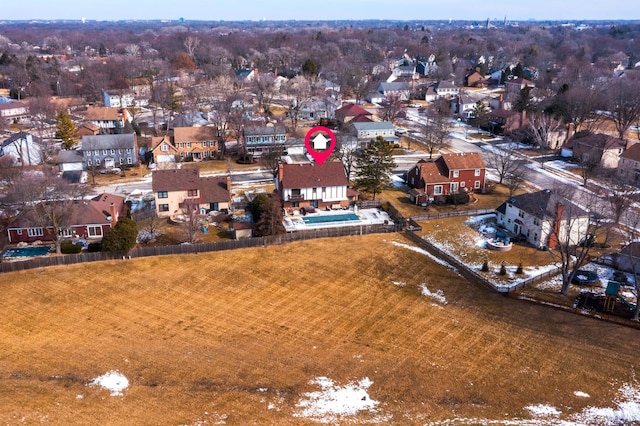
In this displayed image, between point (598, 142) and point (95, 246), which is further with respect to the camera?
point (598, 142)

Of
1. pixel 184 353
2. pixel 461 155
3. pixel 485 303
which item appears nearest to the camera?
pixel 184 353

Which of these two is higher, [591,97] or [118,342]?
[591,97]

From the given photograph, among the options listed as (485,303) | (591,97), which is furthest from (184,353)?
(591,97)

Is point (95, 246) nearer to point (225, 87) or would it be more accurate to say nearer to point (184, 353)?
point (184, 353)

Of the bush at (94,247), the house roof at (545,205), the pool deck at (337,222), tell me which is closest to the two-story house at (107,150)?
the bush at (94,247)

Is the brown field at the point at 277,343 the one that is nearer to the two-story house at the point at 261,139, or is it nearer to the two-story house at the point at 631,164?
the two-story house at the point at 261,139

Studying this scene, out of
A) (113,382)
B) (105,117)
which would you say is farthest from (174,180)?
(105,117)
